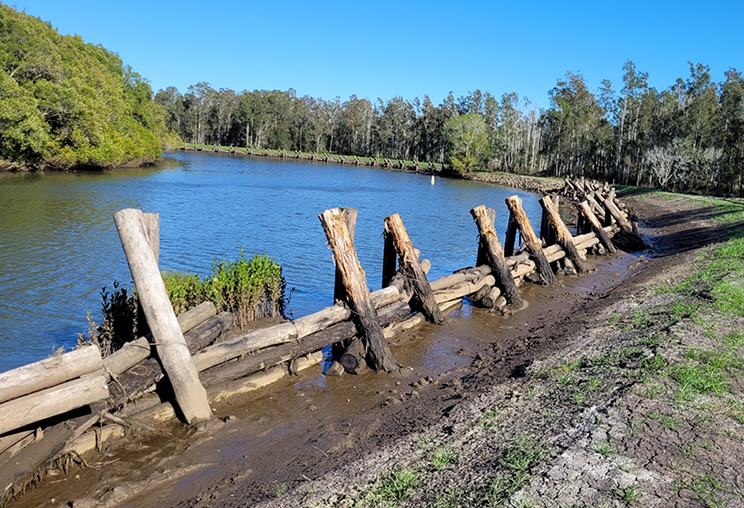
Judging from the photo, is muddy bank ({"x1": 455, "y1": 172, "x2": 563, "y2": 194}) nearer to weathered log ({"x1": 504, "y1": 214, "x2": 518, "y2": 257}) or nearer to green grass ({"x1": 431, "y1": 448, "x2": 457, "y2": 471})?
weathered log ({"x1": 504, "y1": 214, "x2": 518, "y2": 257})

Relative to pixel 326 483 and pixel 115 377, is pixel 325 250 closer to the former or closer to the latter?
pixel 115 377

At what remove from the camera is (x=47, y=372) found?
5.55 metres

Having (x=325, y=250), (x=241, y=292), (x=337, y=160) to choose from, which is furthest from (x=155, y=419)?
(x=337, y=160)

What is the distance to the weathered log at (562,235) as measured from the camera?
16.5m

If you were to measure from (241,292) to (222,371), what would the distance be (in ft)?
10.1

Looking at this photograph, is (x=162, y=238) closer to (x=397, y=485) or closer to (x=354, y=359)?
(x=354, y=359)

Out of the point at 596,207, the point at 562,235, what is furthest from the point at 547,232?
the point at 596,207

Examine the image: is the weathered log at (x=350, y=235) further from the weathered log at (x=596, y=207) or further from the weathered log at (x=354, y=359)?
the weathered log at (x=596, y=207)

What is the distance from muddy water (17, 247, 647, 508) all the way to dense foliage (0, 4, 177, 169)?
122 ft

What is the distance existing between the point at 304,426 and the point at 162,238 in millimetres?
15414

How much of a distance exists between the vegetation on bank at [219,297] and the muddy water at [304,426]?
7.69 ft

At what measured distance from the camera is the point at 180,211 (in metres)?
28.6

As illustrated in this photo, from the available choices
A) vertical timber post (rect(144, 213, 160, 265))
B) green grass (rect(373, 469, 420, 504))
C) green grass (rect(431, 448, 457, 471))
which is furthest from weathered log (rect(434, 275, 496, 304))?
green grass (rect(373, 469, 420, 504))

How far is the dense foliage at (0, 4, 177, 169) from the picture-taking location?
122ft
